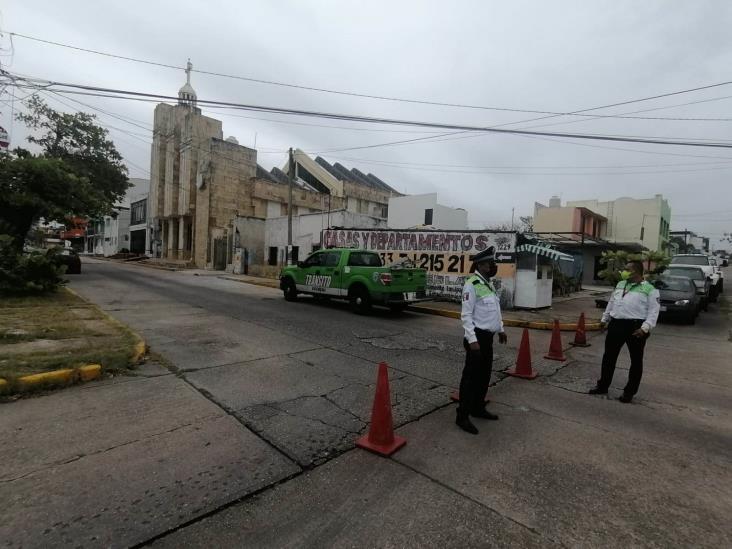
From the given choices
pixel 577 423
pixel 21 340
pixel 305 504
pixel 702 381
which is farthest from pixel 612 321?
pixel 21 340

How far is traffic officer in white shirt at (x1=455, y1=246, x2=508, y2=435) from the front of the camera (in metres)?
4.06

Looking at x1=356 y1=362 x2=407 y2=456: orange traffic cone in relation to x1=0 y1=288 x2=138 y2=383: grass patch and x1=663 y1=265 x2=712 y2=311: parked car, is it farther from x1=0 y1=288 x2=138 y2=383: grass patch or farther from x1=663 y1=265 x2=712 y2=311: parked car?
x1=663 y1=265 x2=712 y2=311: parked car

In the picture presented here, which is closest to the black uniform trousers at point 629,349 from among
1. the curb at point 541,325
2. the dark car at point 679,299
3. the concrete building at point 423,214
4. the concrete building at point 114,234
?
the curb at point 541,325

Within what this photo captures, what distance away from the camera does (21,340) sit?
6.30 m

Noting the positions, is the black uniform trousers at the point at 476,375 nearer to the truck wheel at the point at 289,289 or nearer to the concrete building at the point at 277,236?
the truck wheel at the point at 289,289

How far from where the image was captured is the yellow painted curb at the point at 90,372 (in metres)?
4.98

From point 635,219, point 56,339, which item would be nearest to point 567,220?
→ point 635,219

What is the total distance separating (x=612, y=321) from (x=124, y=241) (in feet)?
230

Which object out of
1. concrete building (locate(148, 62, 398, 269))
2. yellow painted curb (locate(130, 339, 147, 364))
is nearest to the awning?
yellow painted curb (locate(130, 339, 147, 364))

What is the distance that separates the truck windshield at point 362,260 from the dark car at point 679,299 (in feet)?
27.6

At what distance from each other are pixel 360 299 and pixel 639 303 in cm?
725

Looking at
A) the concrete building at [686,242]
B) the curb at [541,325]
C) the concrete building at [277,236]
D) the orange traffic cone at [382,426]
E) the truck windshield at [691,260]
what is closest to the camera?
the orange traffic cone at [382,426]

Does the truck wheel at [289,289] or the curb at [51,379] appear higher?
the truck wheel at [289,289]

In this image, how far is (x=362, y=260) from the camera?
1205 cm
